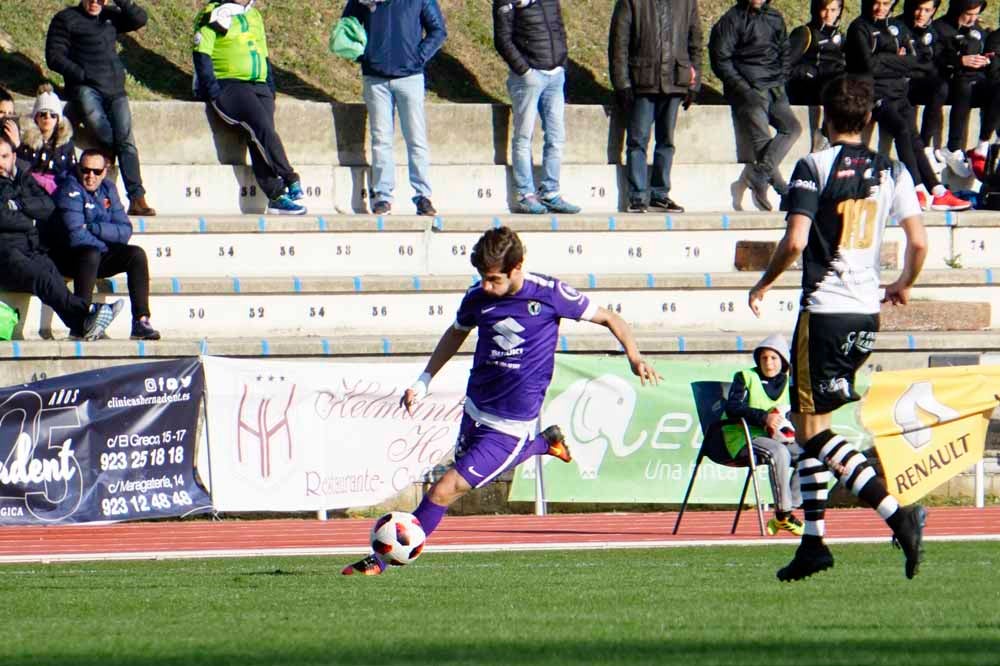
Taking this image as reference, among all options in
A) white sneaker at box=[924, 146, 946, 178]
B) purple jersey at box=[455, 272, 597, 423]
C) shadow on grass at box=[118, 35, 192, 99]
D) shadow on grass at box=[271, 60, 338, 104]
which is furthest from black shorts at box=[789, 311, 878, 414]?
shadow on grass at box=[271, 60, 338, 104]

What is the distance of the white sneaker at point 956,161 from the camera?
68.4ft

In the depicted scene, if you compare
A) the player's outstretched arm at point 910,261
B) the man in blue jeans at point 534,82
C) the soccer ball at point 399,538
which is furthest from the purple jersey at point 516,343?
the man in blue jeans at point 534,82

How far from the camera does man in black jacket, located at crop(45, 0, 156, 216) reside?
690 inches

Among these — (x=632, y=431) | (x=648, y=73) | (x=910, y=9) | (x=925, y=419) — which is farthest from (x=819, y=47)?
(x=632, y=431)

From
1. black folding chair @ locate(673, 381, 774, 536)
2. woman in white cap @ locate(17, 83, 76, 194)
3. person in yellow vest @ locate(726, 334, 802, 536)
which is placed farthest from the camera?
woman in white cap @ locate(17, 83, 76, 194)

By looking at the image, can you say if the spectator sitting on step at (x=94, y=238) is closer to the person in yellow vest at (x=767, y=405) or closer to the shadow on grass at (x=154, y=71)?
the shadow on grass at (x=154, y=71)

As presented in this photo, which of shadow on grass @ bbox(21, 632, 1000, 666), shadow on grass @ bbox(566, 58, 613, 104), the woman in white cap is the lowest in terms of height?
shadow on grass @ bbox(21, 632, 1000, 666)

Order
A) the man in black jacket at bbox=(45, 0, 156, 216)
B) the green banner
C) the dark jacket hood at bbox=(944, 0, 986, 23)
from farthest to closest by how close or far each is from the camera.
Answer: the dark jacket hood at bbox=(944, 0, 986, 23) < the man in black jacket at bbox=(45, 0, 156, 216) < the green banner

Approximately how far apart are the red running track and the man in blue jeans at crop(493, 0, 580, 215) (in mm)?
4591

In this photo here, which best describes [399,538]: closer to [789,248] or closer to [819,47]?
[789,248]

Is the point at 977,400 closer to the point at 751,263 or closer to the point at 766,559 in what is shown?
the point at 751,263

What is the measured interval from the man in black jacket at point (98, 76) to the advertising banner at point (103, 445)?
337 centimetres

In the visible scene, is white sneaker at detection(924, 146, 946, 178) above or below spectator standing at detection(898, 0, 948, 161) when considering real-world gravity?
below

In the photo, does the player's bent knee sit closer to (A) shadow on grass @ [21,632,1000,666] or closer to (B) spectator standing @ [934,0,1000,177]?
(A) shadow on grass @ [21,632,1000,666]
